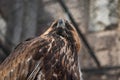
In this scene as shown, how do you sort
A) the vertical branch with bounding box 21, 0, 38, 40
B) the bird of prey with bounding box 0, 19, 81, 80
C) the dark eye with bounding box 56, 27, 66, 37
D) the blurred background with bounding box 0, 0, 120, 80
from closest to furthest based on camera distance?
the bird of prey with bounding box 0, 19, 81, 80 → the dark eye with bounding box 56, 27, 66, 37 → the blurred background with bounding box 0, 0, 120, 80 → the vertical branch with bounding box 21, 0, 38, 40

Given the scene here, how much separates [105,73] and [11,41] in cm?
80

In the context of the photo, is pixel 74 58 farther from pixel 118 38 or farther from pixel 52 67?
pixel 118 38

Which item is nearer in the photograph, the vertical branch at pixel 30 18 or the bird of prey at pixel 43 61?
the bird of prey at pixel 43 61

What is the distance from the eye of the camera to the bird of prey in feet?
5.09

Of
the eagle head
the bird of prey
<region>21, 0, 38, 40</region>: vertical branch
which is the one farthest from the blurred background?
the bird of prey

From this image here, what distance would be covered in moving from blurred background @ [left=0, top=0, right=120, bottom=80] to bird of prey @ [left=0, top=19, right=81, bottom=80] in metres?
1.73

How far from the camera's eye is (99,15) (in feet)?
12.4

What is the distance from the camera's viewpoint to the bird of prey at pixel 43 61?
155cm

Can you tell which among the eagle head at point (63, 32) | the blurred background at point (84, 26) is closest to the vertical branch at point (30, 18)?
the blurred background at point (84, 26)

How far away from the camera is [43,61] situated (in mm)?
1582

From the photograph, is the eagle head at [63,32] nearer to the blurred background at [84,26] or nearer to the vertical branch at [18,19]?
the blurred background at [84,26]

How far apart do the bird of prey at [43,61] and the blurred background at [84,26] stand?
1725 mm

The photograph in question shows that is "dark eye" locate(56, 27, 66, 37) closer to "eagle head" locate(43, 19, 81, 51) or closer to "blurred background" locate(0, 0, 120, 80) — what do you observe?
"eagle head" locate(43, 19, 81, 51)

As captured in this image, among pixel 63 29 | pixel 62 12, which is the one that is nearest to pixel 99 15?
pixel 62 12
